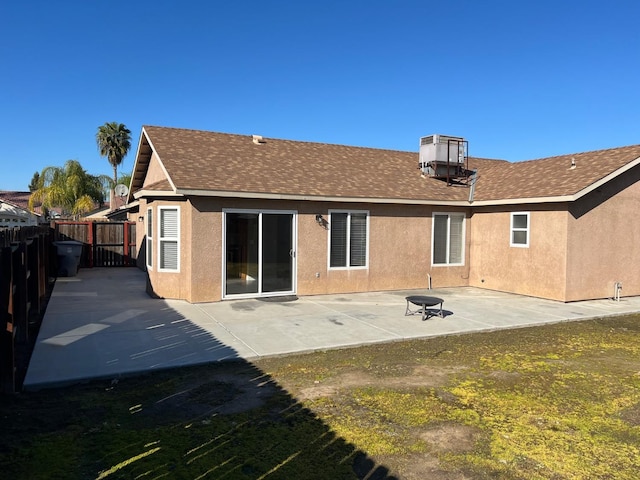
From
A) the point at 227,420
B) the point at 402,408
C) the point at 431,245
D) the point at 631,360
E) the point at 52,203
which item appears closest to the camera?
the point at 227,420

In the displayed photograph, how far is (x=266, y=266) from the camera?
1238 cm

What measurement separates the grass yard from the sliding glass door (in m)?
5.33

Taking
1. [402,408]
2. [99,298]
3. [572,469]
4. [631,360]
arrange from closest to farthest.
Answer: [572,469] < [402,408] < [631,360] < [99,298]

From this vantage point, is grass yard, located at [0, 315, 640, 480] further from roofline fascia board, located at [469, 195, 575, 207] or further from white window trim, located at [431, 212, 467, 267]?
white window trim, located at [431, 212, 467, 267]

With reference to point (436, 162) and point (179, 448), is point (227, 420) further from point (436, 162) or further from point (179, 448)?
point (436, 162)

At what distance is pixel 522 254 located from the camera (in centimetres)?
1366

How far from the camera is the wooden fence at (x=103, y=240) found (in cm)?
1991

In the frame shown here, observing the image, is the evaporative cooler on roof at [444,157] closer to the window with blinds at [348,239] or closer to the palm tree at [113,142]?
the window with blinds at [348,239]

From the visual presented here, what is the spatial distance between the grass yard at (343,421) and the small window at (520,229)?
6717mm

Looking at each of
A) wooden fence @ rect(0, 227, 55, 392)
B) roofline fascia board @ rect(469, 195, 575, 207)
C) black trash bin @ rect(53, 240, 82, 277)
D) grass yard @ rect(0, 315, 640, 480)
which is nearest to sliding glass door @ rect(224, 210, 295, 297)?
wooden fence @ rect(0, 227, 55, 392)

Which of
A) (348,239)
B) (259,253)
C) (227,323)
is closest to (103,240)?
(259,253)

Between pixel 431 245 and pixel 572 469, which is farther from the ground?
pixel 431 245

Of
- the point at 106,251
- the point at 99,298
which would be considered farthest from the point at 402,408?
the point at 106,251

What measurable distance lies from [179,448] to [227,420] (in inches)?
28.7
